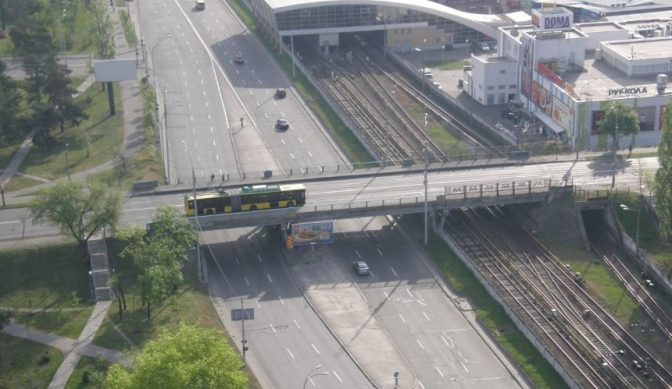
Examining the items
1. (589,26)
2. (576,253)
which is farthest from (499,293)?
(589,26)

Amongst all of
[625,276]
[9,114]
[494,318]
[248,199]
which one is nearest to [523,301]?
[494,318]

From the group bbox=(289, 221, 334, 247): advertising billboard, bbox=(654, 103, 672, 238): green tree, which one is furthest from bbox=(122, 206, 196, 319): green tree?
bbox=(654, 103, 672, 238): green tree

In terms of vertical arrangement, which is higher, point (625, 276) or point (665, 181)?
point (665, 181)

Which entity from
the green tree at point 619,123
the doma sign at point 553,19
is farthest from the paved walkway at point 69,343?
the doma sign at point 553,19

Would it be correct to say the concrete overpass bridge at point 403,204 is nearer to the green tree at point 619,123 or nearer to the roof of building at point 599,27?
the green tree at point 619,123

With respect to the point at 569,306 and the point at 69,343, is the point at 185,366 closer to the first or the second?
the point at 69,343
